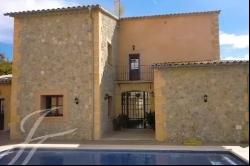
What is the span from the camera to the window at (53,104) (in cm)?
1820

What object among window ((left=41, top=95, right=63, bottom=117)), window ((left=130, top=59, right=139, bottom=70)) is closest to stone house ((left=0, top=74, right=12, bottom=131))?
window ((left=41, top=95, right=63, bottom=117))

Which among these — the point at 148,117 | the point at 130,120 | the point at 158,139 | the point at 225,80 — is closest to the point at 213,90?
the point at 225,80

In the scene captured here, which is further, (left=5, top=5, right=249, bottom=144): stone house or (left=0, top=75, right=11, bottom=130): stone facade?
(left=0, top=75, right=11, bottom=130): stone facade

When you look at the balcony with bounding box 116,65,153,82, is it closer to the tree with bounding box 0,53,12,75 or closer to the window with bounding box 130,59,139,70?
the window with bounding box 130,59,139,70

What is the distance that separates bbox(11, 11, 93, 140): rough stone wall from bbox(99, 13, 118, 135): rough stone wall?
72 centimetres

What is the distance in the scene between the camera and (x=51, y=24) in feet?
59.5

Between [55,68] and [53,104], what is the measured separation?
1889 mm

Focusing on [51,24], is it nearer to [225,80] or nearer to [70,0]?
[70,0]

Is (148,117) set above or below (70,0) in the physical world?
below

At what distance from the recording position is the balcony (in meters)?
21.2

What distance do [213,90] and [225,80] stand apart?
2.21ft

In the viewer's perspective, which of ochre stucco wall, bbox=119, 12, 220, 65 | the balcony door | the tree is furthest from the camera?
the tree

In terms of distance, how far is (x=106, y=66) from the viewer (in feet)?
61.9

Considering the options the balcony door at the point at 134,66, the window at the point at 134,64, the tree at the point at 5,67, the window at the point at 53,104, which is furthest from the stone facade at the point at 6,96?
the tree at the point at 5,67
